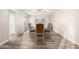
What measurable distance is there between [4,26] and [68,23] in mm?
1246

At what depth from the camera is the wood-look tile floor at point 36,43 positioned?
250 cm

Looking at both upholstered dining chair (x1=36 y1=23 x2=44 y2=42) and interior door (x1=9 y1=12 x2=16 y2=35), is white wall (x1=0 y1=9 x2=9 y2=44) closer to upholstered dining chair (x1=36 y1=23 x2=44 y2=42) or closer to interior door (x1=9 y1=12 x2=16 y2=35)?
interior door (x1=9 y1=12 x2=16 y2=35)

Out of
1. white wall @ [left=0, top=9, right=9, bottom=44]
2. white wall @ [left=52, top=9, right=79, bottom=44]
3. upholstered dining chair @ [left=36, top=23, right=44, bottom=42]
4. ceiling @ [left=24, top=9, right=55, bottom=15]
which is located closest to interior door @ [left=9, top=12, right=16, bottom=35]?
white wall @ [left=0, top=9, right=9, bottom=44]

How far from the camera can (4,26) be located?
252cm

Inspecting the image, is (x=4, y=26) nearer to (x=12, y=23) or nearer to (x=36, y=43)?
(x=12, y=23)

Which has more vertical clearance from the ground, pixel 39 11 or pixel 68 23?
pixel 39 11

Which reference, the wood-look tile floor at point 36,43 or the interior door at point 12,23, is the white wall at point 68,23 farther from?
the interior door at point 12,23

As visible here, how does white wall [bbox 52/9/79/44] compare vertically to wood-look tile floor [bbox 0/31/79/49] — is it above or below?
above

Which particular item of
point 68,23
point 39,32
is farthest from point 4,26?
point 68,23

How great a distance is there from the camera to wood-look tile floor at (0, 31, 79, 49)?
2.50m

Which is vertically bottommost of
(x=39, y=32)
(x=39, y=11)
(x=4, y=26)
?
(x=39, y=32)

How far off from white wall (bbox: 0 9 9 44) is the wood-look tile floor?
0.11m
